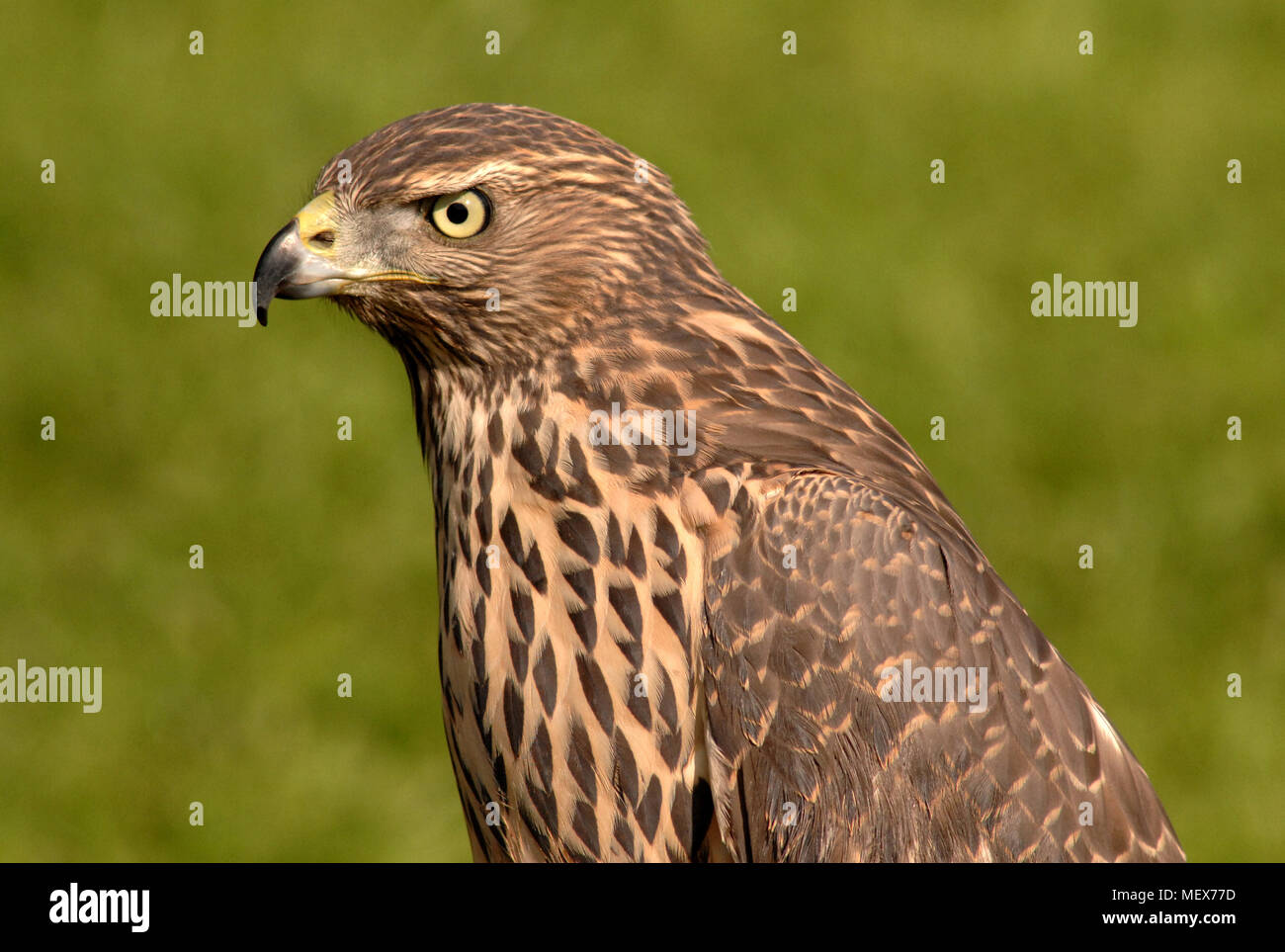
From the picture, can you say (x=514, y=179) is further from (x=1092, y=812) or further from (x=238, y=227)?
(x=238, y=227)

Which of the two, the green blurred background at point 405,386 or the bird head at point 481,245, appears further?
the green blurred background at point 405,386

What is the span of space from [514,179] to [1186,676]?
5.60 meters

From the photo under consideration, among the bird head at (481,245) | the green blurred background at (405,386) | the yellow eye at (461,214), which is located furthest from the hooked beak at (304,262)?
the green blurred background at (405,386)

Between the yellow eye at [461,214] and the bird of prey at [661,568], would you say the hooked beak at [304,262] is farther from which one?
the yellow eye at [461,214]

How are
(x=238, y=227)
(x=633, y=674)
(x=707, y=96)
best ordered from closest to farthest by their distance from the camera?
(x=633, y=674)
(x=238, y=227)
(x=707, y=96)

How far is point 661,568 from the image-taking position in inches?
155

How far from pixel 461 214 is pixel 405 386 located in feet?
17.3

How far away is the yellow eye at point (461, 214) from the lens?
4047 millimetres

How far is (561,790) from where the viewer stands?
403 cm

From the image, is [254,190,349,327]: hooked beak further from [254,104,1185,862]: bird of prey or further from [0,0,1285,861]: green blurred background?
[0,0,1285,861]: green blurred background

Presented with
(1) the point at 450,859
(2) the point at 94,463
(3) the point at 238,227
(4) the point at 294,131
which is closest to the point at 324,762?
(1) the point at 450,859

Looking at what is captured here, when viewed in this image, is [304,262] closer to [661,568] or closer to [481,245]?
[481,245]

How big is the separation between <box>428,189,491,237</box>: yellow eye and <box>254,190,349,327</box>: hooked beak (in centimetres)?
24

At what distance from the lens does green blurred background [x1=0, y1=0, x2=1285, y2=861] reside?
8188 millimetres
